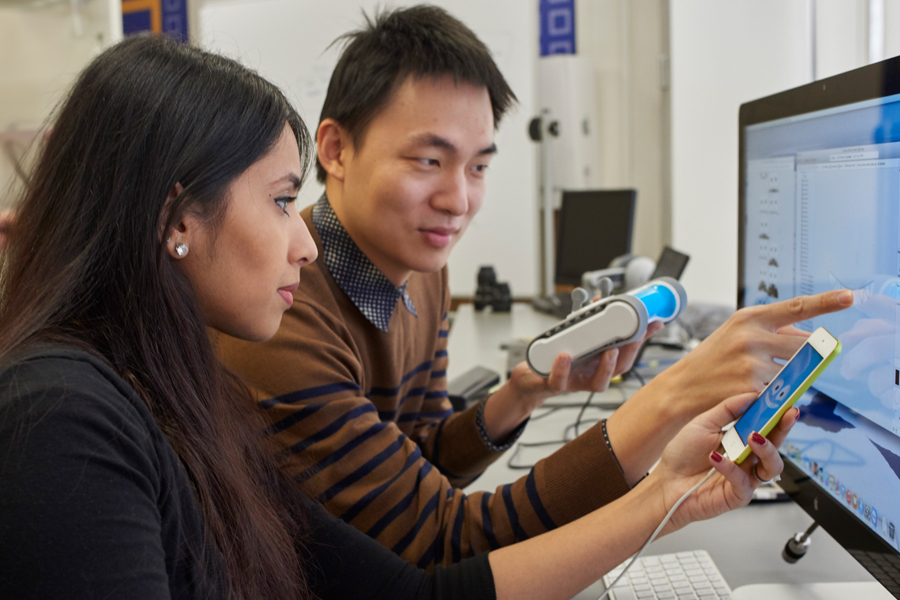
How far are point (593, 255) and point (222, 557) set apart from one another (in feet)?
7.16

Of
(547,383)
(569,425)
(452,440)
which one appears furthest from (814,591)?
(569,425)

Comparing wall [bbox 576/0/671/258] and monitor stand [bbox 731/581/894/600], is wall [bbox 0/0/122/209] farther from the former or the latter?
monitor stand [bbox 731/581/894/600]

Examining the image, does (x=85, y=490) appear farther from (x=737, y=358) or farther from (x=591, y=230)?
(x=591, y=230)

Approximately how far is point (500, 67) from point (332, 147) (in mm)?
2379

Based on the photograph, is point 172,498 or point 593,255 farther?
point 593,255

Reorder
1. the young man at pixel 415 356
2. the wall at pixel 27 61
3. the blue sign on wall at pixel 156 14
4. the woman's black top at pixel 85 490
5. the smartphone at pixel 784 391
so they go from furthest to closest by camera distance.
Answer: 1. the blue sign on wall at pixel 156 14
2. the wall at pixel 27 61
3. the young man at pixel 415 356
4. the smartphone at pixel 784 391
5. the woman's black top at pixel 85 490

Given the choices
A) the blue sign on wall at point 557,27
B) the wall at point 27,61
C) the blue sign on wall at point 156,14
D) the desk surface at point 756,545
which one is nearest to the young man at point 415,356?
the desk surface at point 756,545

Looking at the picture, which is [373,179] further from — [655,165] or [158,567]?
[655,165]

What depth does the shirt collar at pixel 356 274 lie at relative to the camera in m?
0.95

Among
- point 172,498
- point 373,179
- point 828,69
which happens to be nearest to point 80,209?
point 172,498

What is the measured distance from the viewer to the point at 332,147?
104 cm

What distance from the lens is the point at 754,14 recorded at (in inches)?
101

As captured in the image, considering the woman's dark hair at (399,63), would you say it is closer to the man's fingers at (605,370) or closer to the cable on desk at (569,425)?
the man's fingers at (605,370)

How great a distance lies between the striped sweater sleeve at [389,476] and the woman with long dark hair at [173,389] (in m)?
0.05
